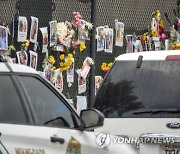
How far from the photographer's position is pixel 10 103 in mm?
4277

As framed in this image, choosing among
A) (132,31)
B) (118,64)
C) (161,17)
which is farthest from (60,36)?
(118,64)

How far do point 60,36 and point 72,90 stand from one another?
3.58 feet

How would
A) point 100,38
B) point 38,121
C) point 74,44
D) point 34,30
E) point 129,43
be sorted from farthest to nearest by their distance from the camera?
point 129,43
point 100,38
point 74,44
point 34,30
point 38,121

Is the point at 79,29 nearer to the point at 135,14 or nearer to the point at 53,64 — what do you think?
the point at 53,64

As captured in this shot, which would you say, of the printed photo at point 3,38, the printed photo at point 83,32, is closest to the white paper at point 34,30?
the printed photo at point 3,38

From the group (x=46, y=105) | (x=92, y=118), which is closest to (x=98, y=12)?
(x=92, y=118)

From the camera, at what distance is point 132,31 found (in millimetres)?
12062

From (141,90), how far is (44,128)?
1.91 m

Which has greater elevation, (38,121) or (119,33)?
(119,33)

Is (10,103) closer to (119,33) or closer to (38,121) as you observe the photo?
(38,121)

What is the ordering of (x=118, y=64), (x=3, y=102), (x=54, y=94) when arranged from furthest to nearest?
(x=118, y=64) → (x=54, y=94) → (x=3, y=102)

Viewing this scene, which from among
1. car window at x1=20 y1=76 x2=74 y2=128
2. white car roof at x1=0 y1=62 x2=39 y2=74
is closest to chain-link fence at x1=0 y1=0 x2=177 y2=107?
car window at x1=20 y1=76 x2=74 y2=128

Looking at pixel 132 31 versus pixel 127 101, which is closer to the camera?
pixel 127 101

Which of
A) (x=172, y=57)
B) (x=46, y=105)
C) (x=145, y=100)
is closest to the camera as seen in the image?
(x=46, y=105)
